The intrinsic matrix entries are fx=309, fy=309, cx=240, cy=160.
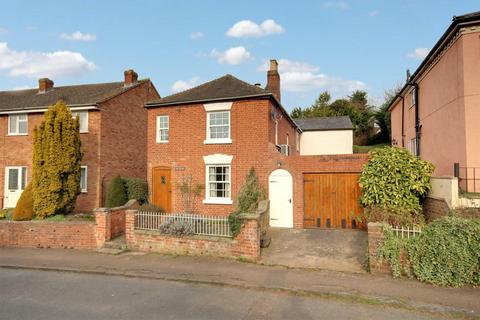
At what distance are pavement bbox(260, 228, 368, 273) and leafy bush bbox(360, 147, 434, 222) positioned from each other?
1472mm

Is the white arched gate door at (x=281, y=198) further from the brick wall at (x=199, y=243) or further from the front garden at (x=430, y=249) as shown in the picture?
the brick wall at (x=199, y=243)

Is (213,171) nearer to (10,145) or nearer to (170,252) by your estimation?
(170,252)

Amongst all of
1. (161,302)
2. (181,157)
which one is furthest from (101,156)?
(161,302)

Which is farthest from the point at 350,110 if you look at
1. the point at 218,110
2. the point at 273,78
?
the point at 218,110

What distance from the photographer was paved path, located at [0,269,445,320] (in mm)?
5441

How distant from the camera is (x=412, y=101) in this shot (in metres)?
16.5

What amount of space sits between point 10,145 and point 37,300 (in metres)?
15.6

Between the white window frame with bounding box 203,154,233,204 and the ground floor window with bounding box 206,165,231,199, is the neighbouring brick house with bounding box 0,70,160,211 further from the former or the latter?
the ground floor window with bounding box 206,165,231,199

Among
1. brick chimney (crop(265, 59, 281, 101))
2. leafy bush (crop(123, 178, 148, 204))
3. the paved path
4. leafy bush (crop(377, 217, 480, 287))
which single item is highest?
brick chimney (crop(265, 59, 281, 101))

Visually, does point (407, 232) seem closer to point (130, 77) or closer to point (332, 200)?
point (332, 200)

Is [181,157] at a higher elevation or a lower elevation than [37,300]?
higher

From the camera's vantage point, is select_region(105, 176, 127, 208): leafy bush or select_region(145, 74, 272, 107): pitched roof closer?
select_region(145, 74, 272, 107): pitched roof

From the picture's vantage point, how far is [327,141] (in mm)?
29156

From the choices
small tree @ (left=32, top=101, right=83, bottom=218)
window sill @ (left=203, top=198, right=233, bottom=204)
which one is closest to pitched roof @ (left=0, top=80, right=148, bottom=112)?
small tree @ (left=32, top=101, right=83, bottom=218)
